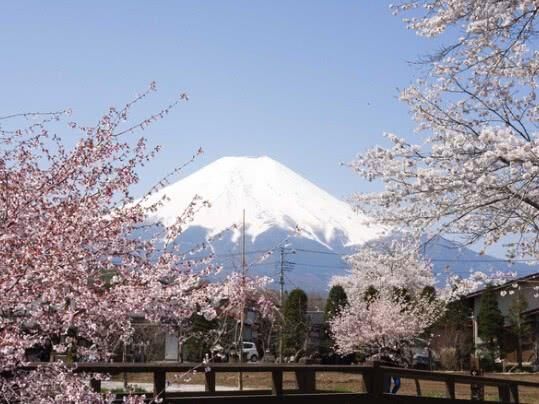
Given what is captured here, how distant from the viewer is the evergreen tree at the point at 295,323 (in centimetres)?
4422

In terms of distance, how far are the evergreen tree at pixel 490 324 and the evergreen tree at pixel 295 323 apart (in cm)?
975

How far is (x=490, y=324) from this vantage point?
39.7m

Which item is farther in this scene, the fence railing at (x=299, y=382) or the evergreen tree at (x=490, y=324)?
the evergreen tree at (x=490, y=324)

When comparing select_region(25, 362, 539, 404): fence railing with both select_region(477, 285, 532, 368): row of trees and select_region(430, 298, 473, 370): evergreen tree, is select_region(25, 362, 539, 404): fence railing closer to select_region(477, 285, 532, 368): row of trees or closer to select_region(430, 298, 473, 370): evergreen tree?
select_region(477, 285, 532, 368): row of trees

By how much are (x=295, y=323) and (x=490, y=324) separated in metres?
11.4

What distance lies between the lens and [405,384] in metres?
25.6

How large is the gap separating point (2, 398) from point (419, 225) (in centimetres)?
564

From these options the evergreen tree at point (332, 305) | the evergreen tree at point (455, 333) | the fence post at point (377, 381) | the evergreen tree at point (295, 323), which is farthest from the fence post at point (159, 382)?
the evergreen tree at point (332, 305)

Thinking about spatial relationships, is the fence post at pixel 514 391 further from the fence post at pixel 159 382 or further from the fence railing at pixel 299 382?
the fence post at pixel 159 382

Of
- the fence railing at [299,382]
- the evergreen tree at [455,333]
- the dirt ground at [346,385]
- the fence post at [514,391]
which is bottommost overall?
the dirt ground at [346,385]

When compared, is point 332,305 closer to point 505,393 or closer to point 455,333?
point 455,333

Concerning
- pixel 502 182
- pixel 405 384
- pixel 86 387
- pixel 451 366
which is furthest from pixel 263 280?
pixel 451 366

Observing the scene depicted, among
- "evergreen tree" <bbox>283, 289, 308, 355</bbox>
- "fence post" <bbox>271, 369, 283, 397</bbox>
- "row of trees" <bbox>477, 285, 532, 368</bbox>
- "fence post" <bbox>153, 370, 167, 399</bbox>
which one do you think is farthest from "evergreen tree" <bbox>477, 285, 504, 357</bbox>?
"fence post" <bbox>153, 370, 167, 399</bbox>

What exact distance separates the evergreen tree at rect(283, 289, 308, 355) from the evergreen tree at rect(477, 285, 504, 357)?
975 cm
